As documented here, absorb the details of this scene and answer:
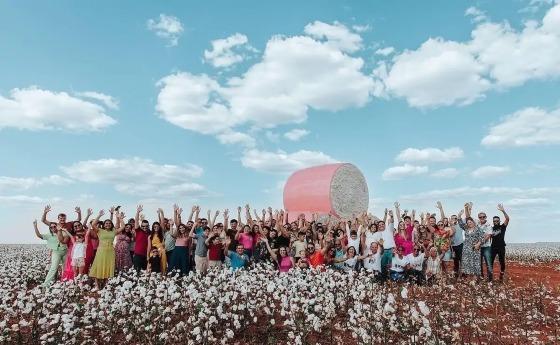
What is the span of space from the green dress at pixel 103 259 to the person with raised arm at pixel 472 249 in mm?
10465

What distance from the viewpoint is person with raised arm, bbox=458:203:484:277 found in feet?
49.9

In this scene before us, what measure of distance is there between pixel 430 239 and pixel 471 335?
7098 millimetres

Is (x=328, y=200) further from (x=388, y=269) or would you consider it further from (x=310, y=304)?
(x=310, y=304)

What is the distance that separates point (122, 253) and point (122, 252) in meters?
0.03

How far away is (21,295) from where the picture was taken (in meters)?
10.1

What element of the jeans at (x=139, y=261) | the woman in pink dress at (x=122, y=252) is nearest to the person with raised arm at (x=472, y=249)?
the jeans at (x=139, y=261)

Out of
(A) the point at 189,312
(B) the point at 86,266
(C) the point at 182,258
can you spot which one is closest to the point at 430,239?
(C) the point at 182,258

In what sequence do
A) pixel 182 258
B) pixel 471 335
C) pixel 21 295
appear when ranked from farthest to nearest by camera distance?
1. pixel 182 258
2. pixel 21 295
3. pixel 471 335

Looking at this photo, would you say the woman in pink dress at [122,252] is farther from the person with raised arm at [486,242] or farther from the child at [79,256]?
the person with raised arm at [486,242]

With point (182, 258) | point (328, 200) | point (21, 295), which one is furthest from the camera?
point (328, 200)

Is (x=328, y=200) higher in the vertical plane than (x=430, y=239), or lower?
higher

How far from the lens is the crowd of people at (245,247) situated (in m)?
13.8

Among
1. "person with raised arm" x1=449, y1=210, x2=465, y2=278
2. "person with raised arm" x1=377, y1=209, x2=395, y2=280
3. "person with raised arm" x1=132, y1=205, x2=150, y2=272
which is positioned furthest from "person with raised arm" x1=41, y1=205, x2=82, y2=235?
"person with raised arm" x1=449, y1=210, x2=465, y2=278

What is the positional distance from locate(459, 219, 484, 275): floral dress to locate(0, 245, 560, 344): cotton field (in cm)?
269
